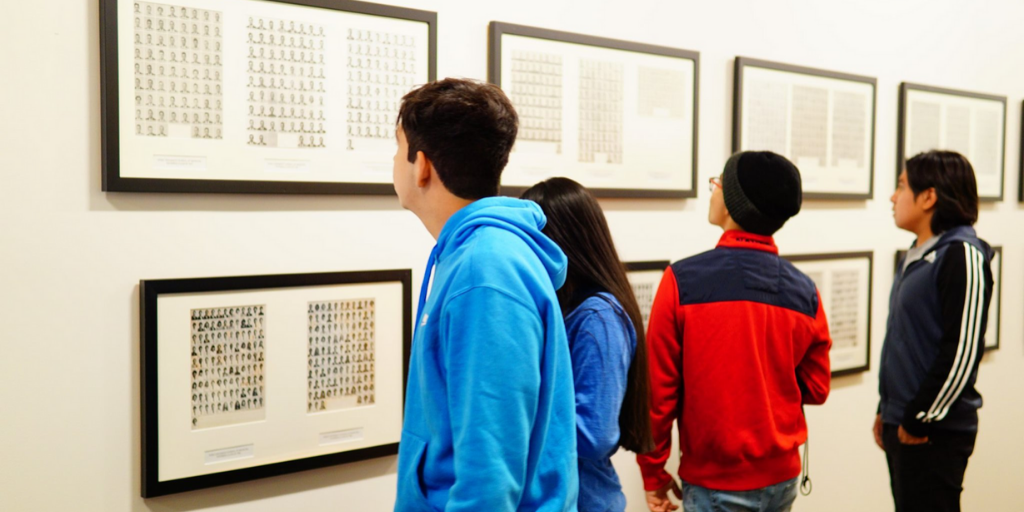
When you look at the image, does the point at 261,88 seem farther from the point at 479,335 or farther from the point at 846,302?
the point at 846,302

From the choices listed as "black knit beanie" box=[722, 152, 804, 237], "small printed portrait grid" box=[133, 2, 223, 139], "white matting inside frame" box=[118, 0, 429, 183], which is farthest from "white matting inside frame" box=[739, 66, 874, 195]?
"small printed portrait grid" box=[133, 2, 223, 139]

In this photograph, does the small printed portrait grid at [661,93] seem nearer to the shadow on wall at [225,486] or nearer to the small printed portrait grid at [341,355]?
the small printed portrait grid at [341,355]

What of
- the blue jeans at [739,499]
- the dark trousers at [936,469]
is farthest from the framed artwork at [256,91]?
the dark trousers at [936,469]

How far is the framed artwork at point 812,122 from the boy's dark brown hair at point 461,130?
1.57 m

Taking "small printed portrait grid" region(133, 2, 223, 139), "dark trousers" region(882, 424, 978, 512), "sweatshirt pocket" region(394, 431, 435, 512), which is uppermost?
"small printed portrait grid" region(133, 2, 223, 139)

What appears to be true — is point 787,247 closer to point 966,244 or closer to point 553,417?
point 966,244

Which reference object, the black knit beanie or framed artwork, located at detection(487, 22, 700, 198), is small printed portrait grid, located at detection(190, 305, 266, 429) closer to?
framed artwork, located at detection(487, 22, 700, 198)

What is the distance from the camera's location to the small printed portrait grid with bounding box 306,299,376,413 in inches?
71.5

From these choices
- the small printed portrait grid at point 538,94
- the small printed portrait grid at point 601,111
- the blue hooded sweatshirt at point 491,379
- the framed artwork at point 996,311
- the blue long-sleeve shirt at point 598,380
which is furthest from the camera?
the framed artwork at point 996,311

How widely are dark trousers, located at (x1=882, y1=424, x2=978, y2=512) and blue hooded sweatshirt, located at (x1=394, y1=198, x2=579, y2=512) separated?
163 centimetres

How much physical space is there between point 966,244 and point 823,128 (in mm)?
680

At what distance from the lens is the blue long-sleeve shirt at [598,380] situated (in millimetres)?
1490

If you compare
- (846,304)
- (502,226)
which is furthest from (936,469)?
(502,226)

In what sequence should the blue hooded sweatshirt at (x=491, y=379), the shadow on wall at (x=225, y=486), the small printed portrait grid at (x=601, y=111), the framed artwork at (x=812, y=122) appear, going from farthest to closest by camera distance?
the framed artwork at (x=812, y=122)
the small printed portrait grid at (x=601, y=111)
the shadow on wall at (x=225, y=486)
the blue hooded sweatshirt at (x=491, y=379)
